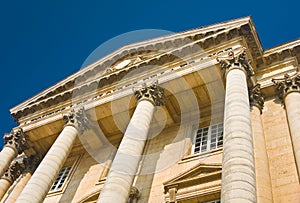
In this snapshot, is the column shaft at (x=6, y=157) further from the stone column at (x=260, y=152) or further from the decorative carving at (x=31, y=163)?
the stone column at (x=260, y=152)

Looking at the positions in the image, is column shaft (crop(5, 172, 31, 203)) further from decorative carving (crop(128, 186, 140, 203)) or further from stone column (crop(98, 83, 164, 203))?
stone column (crop(98, 83, 164, 203))

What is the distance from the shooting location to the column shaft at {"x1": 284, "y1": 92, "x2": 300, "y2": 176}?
12230 mm

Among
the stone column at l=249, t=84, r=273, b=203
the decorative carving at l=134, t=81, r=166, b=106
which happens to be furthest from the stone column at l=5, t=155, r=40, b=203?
the stone column at l=249, t=84, r=273, b=203

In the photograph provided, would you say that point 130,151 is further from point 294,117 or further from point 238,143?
point 294,117

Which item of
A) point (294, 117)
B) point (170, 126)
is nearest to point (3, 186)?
point (170, 126)

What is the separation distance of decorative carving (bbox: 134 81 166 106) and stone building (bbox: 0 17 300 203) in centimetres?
5

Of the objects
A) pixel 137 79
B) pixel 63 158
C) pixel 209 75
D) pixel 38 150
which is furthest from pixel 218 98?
pixel 38 150

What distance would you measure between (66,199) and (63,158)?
→ 2165 mm

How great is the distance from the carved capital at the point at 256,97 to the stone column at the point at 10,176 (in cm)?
1240

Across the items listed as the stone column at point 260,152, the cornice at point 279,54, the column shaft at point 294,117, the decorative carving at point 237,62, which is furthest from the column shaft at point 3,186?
the column shaft at point 294,117

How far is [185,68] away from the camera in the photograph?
688 inches

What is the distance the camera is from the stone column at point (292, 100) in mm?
12648

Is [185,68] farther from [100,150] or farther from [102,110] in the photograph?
[100,150]

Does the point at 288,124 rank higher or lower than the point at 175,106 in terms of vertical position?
lower
